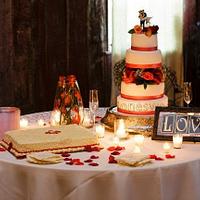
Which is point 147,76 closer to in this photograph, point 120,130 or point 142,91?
point 142,91

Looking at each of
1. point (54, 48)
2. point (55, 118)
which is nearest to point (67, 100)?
point (55, 118)

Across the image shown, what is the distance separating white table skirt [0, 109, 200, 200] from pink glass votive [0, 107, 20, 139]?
32cm

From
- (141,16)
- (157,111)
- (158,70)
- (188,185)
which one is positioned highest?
(141,16)

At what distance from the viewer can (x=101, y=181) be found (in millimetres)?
2309

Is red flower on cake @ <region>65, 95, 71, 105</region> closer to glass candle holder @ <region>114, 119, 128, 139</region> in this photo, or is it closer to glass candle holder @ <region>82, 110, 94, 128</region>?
glass candle holder @ <region>82, 110, 94, 128</region>

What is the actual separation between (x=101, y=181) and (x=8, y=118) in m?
0.69

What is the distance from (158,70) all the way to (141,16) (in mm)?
293

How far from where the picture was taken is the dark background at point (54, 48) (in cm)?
502

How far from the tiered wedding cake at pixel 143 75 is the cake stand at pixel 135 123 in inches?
1.8

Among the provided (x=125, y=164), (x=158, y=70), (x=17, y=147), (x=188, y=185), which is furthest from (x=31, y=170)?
(x=158, y=70)

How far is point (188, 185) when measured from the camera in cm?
243

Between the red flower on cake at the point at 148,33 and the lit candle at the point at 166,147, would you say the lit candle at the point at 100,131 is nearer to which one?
the lit candle at the point at 166,147

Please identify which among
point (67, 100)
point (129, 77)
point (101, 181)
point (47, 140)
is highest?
point (129, 77)

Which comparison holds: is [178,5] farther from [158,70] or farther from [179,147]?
[179,147]
